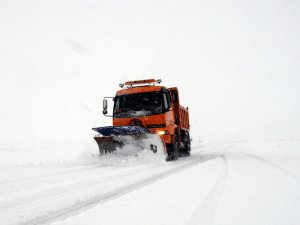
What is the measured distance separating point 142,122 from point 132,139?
3.02ft

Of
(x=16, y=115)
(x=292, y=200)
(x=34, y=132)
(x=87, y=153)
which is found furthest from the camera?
(x=16, y=115)

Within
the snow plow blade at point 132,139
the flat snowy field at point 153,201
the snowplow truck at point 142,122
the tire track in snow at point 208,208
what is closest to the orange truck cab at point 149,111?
the snowplow truck at point 142,122

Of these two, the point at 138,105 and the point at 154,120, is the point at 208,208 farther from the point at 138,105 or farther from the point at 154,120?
the point at 138,105

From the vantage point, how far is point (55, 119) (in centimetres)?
6034

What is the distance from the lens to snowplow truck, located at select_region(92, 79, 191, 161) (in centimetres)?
1007

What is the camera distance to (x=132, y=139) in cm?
1014

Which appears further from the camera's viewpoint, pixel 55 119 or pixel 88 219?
pixel 55 119

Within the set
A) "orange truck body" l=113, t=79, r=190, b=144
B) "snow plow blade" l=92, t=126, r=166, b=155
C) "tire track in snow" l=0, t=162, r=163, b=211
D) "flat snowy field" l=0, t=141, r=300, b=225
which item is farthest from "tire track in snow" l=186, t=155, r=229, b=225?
"orange truck body" l=113, t=79, r=190, b=144

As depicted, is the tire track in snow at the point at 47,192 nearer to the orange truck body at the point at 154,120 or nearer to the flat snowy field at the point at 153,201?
the flat snowy field at the point at 153,201

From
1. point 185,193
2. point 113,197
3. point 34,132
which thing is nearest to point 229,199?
point 185,193

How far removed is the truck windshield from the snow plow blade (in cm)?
118

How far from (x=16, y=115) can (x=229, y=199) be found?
5815 cm

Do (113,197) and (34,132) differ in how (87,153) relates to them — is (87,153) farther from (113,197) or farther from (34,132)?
(34,132)

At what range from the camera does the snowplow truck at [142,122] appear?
10070mm
